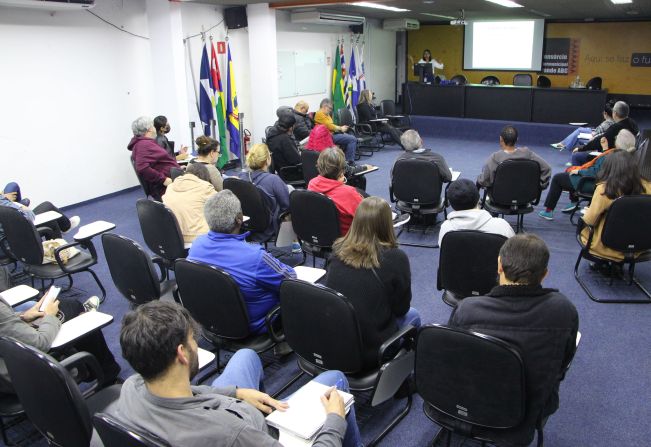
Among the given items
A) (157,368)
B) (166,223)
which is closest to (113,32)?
(166,223)

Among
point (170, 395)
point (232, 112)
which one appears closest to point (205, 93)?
point (232, 112)

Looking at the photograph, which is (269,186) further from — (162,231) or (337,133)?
(337,133)

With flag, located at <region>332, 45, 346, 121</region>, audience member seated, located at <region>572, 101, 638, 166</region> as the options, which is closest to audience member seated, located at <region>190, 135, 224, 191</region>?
audience member seated, located at <region>572, 101, 638, 166</region>

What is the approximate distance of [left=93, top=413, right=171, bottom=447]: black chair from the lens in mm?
1344

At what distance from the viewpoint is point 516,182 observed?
4.70 metres

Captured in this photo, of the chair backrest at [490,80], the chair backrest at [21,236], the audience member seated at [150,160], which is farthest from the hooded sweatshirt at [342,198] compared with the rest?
the chair backrest at [490,80]

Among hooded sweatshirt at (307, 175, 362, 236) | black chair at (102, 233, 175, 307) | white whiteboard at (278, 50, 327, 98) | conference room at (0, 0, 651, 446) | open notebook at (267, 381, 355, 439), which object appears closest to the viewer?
open notebook at (267, 381, 355, 439)

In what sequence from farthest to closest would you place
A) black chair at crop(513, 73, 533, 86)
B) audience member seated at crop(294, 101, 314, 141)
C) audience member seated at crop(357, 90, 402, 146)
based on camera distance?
black chair at crop(513, 73, 533, 86) < audience member seated at crop(357, 90, 402, 146) < audience member seated at crop(294, 101, 314, 141)

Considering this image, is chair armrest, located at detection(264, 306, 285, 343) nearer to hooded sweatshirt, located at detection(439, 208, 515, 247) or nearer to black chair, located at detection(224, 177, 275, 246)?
hooded sweatshirt, located at detection(439, 208, 515, 247)

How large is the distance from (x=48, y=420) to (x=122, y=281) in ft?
4.02

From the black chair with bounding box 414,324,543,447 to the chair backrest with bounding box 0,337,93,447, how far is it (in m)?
1.27

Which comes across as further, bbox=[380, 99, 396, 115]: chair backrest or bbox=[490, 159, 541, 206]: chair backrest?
bbox=[380, 99, 396, 115]: chair backrest

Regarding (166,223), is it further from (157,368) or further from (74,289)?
(157,368)

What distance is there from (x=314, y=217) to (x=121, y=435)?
2.60 meters
